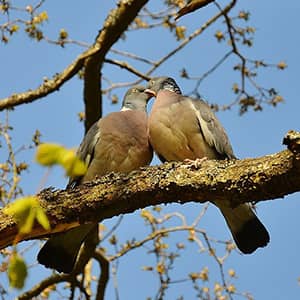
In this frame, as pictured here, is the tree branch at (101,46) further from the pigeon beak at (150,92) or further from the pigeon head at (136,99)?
the pigeon beak at (150,92)

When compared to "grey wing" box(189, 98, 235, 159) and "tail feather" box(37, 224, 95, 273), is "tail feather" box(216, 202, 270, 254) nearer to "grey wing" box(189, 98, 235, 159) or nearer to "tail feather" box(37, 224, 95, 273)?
"grey wing" box(189, 98, 235, 159)

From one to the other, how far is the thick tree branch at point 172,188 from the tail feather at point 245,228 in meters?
0.77

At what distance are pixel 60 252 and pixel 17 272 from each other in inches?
88.0

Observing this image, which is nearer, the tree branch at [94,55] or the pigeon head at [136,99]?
the pigeon head at [136,99]

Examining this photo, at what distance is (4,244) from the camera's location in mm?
2504

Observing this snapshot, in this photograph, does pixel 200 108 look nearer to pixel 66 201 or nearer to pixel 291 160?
pixel 66 201

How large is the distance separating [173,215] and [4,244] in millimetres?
2779

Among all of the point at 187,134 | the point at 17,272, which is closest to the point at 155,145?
the point at 187,134

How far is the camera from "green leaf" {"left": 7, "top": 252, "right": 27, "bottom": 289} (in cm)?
85

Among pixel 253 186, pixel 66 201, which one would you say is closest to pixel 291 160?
pixel 253 186

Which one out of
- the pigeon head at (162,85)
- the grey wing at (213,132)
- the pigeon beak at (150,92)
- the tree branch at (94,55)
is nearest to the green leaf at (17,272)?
the grey wing at (213,132)

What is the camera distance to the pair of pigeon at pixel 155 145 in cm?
306

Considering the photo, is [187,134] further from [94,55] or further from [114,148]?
[94,55]

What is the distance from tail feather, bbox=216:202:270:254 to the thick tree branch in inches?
30.3
